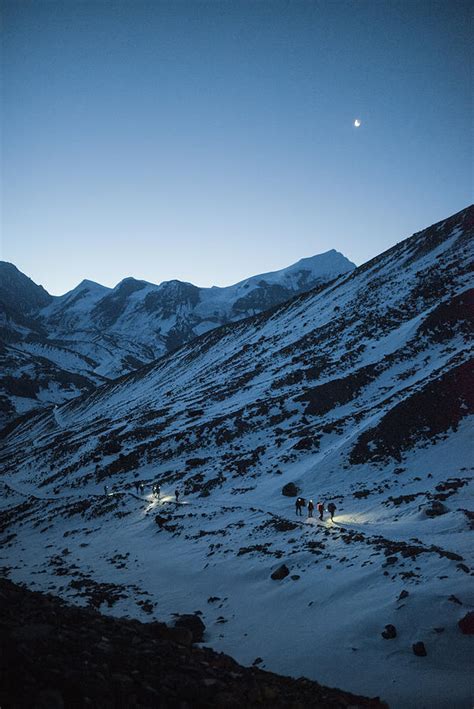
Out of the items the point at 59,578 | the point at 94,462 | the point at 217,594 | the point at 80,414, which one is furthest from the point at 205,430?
the point at 80,414

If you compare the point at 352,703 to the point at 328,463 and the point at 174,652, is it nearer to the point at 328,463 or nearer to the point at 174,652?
the point at 174,652

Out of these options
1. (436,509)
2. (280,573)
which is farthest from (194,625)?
(436,509)

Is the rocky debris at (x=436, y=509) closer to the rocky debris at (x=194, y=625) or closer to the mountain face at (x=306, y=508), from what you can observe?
the mountain face at (x=306, y=508)

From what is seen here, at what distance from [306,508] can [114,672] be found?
67.7ft

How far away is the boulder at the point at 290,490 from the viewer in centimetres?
2752

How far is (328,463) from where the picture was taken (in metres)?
30.8

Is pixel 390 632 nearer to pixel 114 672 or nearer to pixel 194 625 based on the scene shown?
pixel 194 625

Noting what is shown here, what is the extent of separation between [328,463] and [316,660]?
868 inches

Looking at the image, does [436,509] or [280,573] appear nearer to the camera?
[280,573]

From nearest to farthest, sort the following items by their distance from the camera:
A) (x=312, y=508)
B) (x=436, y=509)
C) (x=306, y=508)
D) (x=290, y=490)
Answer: (x=436, y=509) → (x=312, y=508) → (x=306, y=508) → (x=290, y=490)

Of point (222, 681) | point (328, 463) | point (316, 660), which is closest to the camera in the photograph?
point (222, 681)

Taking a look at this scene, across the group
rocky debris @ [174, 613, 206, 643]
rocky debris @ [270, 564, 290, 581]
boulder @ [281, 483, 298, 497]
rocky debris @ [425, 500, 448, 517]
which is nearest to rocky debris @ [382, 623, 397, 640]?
rocky debris @ [174, 613, 206, 643]

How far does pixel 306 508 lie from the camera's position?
984 inches

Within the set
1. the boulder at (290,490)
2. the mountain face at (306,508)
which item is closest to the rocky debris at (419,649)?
the mountain face at (306,508)
